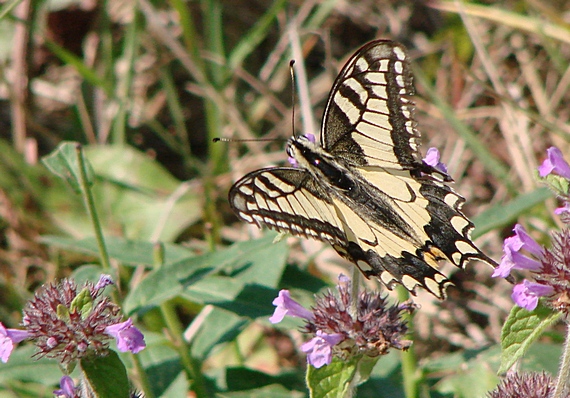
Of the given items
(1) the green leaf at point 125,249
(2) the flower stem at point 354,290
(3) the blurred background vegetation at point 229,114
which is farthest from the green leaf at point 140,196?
(2) the flower stem at point 354,290

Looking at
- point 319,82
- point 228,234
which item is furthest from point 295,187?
point 319,82

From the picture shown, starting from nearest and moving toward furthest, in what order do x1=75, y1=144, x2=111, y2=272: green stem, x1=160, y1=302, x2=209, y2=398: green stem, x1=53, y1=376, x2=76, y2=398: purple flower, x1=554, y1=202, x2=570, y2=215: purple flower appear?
1. x1=554, y1=202, x2=570, y2=215: purple flower
2. x1=53, y1=376, x2=76, y2=398: purple flower
3. x1=75, y1=144, x2=111, y2=272: green stem
4. x1=160, y1=302, x2=209, y2=398: green stem

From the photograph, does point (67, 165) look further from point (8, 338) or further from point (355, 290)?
point (355, 290)

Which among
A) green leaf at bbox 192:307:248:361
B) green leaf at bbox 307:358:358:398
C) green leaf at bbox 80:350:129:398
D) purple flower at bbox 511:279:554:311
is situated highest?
purple flower at bbox 511:279:554:311

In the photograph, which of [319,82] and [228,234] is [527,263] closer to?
[228,234]

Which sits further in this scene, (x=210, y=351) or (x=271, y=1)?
(x=271, y=1)

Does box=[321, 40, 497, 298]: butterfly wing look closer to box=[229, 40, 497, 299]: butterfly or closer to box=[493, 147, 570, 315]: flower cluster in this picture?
box=[229, 40, 497, 299]: butterfly

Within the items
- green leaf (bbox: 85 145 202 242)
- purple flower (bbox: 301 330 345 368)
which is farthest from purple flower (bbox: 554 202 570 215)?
green leaf (bbox: 85 145 202 242)

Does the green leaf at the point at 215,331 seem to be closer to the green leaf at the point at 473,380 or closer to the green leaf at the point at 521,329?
the green leaf at the point at 473,380
